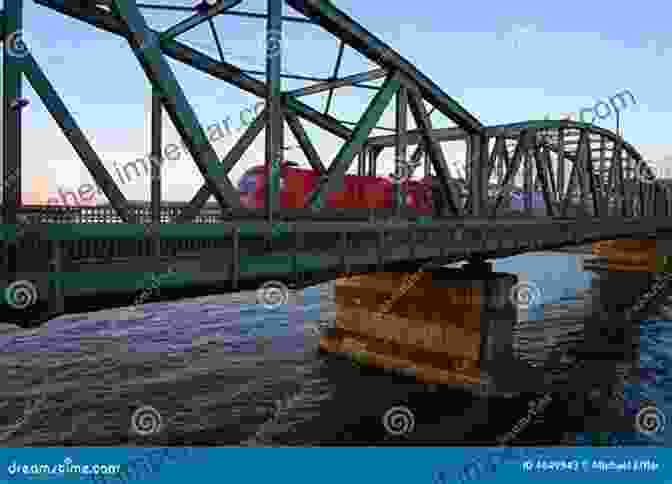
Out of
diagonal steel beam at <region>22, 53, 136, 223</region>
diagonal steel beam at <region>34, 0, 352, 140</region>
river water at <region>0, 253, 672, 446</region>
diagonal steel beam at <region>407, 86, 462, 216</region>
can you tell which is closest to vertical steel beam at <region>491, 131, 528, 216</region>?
diagonal steel beam at <region>407, 86, 462, 216</region>

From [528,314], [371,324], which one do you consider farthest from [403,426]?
[528,314]

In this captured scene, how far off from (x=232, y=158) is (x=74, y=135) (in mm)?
5763

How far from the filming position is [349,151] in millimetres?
15914

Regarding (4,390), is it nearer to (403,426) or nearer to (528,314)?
(403,426)

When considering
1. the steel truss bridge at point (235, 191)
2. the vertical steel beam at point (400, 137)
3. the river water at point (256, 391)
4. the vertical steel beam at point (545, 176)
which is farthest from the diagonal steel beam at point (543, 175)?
the vertical steel beam at point (400, 137)

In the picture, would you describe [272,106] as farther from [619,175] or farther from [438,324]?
[619,175]

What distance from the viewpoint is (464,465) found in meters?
12.6

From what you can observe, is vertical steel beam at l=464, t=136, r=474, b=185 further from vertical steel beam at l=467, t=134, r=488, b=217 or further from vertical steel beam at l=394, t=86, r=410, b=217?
vertical steel beam at l=394, t=86, r=410, b=217

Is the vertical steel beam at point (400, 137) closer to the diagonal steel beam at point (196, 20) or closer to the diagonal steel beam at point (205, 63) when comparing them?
the diagonal steel beam at point (205, 63)

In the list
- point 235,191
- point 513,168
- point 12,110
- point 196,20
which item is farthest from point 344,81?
point 513,168

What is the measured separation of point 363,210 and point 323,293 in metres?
37.5

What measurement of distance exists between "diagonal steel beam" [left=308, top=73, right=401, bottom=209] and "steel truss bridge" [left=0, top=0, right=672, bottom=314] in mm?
45

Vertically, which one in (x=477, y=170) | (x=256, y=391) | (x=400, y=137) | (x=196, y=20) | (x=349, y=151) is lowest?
(x=256, y=391)

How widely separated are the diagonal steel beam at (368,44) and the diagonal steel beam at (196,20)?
88.6 inches
